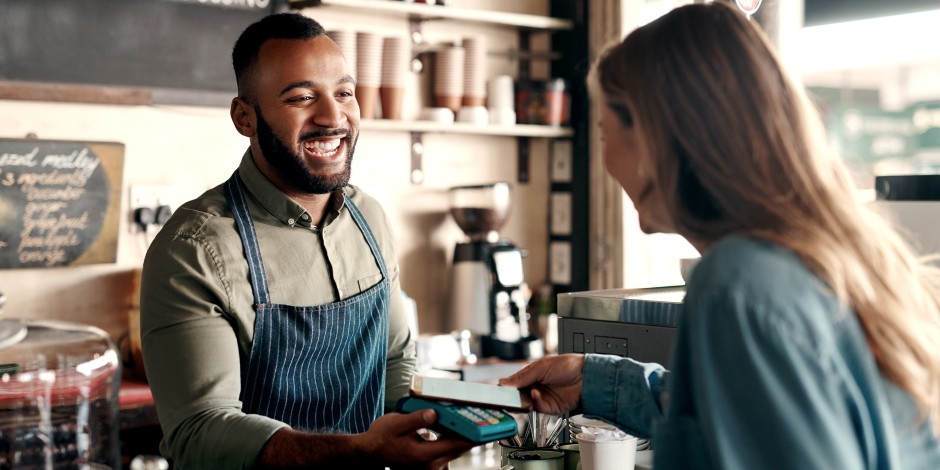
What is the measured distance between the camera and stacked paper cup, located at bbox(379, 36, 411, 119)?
3979 mm

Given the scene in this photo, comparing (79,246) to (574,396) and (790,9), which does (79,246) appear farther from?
(790,9)

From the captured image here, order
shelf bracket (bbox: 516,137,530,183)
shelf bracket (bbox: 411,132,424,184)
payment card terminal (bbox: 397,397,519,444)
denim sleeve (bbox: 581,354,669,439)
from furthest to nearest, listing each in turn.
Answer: shelf bracket (bbox: 516,137,530,183)
shelf bracket (bbox: 411,132,424,184)
denim sleeve (bbox: 581,354,669,439)
payment card terminal (bbox: 397,397,519,444)

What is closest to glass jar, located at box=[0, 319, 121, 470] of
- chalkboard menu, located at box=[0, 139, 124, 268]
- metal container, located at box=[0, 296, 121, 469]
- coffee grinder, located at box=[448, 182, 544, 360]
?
metal container, located at box=[0, 296, 121, 469]

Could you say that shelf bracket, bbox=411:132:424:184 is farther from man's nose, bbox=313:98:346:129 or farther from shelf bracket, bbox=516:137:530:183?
man's nose, bbox=313:98:346:129

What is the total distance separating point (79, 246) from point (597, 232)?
2097mm

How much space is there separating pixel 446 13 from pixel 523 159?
821 mm

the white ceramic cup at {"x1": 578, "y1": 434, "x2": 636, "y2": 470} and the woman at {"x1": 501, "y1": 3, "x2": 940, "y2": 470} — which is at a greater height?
the woman at {"x1": 501, "y1": 3, "x2": 940, "y2": 470}

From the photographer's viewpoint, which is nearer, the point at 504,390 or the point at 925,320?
the point at 925,320

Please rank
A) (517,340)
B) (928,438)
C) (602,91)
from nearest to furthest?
(928,438)
(602,91)
(517,340)

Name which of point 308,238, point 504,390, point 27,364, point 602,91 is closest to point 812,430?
point 602,91

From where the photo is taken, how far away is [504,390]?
1597 mm

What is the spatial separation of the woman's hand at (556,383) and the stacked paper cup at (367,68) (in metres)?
2.37

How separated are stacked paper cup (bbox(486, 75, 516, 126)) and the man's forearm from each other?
2775 mm

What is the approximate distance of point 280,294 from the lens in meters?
1.96
